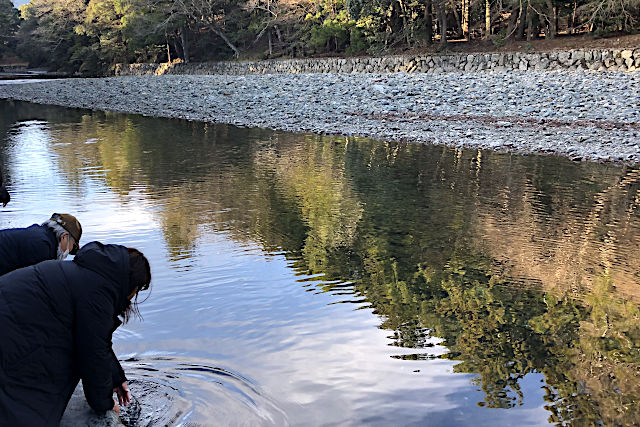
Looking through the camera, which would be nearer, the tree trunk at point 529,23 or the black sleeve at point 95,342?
the black sleeve at point 95,342

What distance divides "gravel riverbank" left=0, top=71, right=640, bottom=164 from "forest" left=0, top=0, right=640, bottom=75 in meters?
5.84

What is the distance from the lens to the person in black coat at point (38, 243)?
3264mm

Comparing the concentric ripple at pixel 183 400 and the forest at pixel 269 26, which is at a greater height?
the forest at pixel 269 26

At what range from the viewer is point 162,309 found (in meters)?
5.16

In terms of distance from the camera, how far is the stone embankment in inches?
877

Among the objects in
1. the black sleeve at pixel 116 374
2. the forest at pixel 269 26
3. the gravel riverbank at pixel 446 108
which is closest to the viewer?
the black sleeve at pixel 116 374

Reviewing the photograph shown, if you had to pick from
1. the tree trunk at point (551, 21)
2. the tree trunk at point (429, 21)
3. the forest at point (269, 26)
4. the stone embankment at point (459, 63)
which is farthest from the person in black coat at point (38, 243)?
the tree trunk at point (429, 21)

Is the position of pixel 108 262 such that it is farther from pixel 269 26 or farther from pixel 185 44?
pixel 185 44

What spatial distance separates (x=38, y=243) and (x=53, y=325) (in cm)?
86

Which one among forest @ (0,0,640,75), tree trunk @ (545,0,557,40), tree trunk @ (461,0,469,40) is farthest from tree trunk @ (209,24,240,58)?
tree trunk @ (545,0,557,40)

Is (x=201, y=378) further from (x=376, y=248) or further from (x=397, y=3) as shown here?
(x=397, y=3)

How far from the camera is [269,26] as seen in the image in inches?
1495

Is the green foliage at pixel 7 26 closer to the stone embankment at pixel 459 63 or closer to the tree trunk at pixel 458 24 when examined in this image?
the stone embankment at pixel 459 63

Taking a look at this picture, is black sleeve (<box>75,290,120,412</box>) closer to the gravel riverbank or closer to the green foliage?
the gravel riverbank
